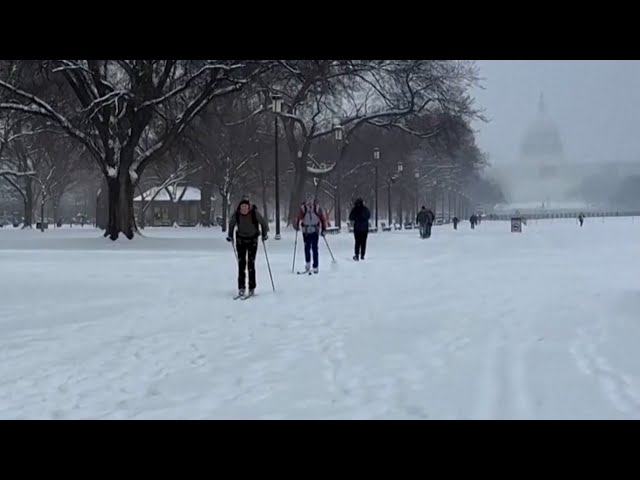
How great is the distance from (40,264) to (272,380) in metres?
15.0

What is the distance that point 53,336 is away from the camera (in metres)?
8.95

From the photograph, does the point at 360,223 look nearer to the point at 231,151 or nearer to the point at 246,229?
the point at 246,229

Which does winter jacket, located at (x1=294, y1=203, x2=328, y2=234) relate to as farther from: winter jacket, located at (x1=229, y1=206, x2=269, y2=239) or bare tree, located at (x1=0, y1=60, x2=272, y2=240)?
bare tree, located at (x1=0, y1=60, x2=272, y2=240)

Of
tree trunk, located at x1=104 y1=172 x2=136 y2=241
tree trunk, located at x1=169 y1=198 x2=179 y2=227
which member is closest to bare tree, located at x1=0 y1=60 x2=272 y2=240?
tree trunk, located at x1=104 y1=172 x2=136 y2=241

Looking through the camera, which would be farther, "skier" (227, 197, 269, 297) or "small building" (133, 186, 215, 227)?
"small building" (133, 186, 215, 227)

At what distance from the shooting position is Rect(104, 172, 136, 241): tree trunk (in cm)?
3080

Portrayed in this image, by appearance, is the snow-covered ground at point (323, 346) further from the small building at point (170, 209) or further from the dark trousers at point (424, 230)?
the small building at point (170, 209)

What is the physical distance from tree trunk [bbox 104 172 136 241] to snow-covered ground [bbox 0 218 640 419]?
14742 mm

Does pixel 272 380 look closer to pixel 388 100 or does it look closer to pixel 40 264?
pixel 40 264

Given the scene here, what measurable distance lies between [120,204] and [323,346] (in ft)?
80.4

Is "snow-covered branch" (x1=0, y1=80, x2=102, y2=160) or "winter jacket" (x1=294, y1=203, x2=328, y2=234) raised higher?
"snow-covered branch" (x1=0, y1=80, x2=102, y2=160)
